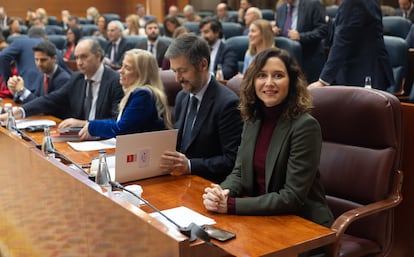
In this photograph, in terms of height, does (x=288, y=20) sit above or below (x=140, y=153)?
above

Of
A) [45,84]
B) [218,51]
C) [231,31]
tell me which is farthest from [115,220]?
[231,31]

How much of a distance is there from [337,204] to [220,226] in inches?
30.1

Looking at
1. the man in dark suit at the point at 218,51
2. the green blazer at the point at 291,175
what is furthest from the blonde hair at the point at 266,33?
the green blazer at the point at 291,175

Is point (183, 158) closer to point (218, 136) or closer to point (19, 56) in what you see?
point (218, 136)

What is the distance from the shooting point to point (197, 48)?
274cm

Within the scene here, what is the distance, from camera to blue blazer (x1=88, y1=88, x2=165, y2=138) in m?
3.10

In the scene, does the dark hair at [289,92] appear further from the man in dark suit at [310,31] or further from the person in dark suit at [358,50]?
the man in dark suit at [310,31]

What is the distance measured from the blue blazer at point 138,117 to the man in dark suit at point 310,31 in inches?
93.9

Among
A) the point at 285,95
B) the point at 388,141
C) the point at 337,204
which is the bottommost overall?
the point at 337,204

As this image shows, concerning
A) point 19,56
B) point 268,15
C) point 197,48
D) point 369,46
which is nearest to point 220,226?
point 197,48

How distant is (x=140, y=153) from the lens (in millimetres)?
2318

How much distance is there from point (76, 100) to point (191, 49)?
1563 millimetres

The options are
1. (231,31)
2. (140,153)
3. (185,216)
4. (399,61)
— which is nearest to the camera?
(185,216)

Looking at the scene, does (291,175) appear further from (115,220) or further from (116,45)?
(116,45)
